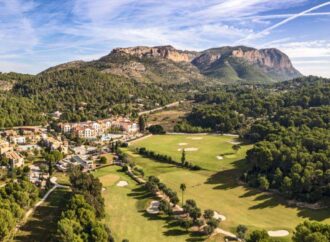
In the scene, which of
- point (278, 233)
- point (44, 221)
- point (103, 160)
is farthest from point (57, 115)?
point (278, 233)

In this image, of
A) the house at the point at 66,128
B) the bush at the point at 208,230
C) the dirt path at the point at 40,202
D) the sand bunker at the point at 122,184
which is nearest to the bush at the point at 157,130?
the house at the point at 66,128

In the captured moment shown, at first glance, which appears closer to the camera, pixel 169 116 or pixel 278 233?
pixel 278 233

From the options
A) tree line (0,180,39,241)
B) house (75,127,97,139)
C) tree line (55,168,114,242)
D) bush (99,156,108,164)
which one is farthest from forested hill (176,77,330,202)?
tree line (0,180,39,241)

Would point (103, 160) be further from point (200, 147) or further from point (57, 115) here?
point (57, 115)

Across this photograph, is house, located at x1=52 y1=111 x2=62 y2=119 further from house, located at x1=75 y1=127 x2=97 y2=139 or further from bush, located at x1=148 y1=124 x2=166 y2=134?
bush, located at x1=148 y1=124 x2=166 y2=134

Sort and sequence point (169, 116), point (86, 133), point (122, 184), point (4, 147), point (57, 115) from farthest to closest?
point (169, 116) → point (57, 115) → point (86, 133) → point (4, 147) → point (122, 184)

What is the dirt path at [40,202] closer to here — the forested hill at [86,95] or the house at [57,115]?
the forested hill at [86,95]

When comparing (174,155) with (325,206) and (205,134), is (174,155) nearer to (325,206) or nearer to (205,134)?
(205,134)
